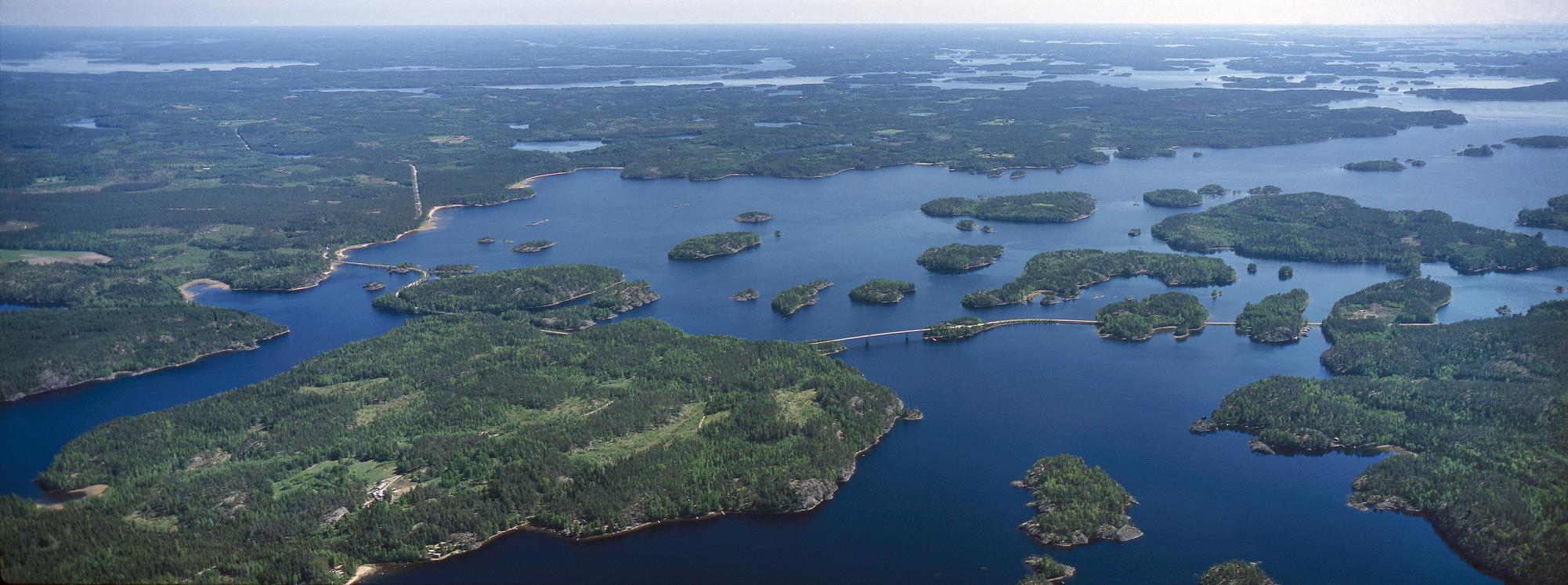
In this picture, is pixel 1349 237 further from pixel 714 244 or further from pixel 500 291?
pixel 500 291

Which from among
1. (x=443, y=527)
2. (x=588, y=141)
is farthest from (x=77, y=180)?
(x=443, y=527)

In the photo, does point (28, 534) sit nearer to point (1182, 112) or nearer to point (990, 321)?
point (990, 321)

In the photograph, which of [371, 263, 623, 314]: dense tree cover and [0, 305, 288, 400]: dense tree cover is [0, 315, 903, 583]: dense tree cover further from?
[0, 305, 288, 400]: dense tree cover

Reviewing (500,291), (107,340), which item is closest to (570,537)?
(500,291)

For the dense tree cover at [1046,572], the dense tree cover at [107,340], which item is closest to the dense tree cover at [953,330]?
the dense tree cover at [1046,572]

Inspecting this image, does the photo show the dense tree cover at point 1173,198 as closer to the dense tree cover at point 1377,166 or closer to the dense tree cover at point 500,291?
the dense tree cover at point 1377,166

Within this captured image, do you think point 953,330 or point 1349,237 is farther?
point 1349,237
